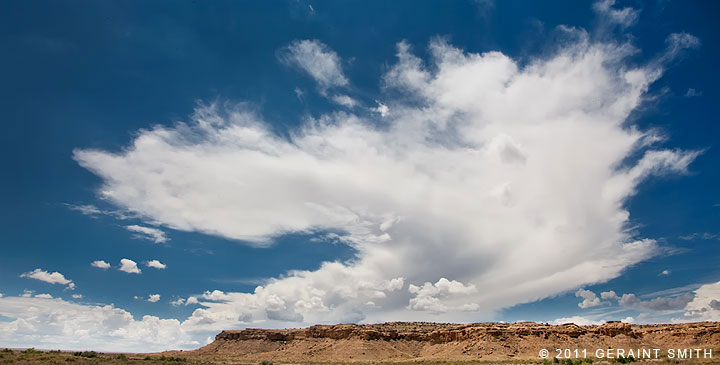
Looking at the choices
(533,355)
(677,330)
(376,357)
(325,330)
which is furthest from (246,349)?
(677,330)

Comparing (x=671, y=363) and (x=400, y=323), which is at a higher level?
(x=671, y=363)

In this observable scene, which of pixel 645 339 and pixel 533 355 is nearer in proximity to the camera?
pixel 533 355

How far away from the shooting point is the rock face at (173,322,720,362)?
338 ft

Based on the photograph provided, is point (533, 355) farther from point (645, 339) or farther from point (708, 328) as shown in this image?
point (708, 328)

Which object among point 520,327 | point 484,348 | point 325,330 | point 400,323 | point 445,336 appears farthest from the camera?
point 400,323

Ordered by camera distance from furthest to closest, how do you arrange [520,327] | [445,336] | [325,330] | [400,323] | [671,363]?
[400,323] < [325,330] < [445,336] < [520,327] < [671,363]

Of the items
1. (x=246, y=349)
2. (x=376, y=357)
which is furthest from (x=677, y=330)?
(x=246, y=349)

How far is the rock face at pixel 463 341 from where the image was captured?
338ft

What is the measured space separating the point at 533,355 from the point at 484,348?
45.7 ft

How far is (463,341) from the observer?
12019cm

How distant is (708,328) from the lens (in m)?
103

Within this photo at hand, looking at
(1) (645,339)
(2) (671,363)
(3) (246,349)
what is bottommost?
(3) (246,349)

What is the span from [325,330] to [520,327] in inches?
2832

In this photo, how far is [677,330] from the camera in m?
108
